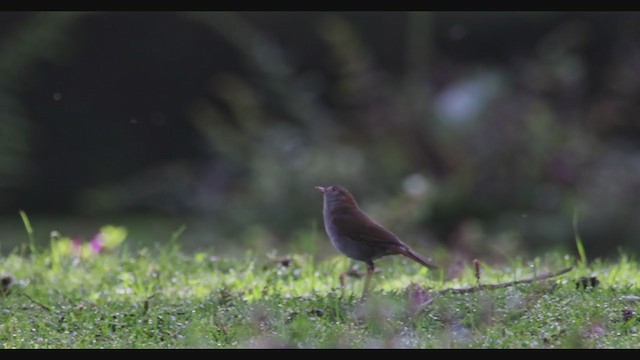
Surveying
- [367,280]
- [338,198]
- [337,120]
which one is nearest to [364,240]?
[367,280]

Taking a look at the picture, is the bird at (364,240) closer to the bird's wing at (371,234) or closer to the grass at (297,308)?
the bird's wing at (371,234)

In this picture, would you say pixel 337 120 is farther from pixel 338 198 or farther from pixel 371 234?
pixel 371 234

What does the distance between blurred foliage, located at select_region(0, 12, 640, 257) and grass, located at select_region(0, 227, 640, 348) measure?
3266 millimetres

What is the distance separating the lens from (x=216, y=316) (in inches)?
196

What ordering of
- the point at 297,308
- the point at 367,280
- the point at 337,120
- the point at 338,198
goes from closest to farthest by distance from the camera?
the point at 297,308 → the point at 367,280 → the point at 338,198 → the point at 337,120

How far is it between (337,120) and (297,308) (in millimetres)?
8269

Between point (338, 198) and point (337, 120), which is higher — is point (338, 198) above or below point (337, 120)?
below

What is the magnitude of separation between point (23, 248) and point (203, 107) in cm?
705

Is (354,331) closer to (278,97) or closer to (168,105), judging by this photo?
(278,97)

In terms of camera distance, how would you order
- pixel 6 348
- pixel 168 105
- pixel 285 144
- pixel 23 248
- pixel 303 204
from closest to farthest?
pixel 6 348, pixel 23 248, pixel 303 204, pixel 285 144, pixel 168 105

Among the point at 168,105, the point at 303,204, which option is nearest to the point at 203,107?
the point at 168,105

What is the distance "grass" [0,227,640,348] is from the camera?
4.53 m

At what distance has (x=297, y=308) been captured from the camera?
16.5ft

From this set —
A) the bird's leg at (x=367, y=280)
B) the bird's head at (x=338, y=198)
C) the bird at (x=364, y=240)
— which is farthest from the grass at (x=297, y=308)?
the bird's head at (x=338, y=198)
